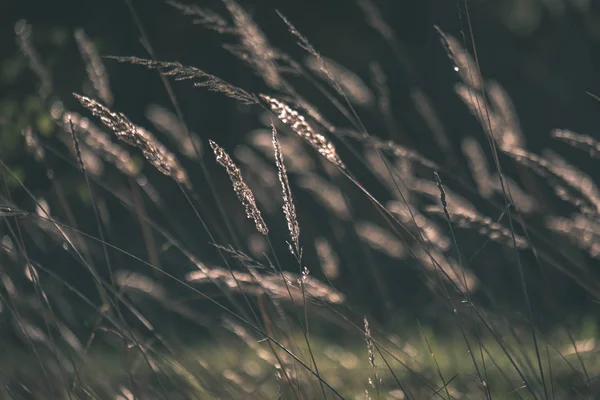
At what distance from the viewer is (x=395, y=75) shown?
734 cm

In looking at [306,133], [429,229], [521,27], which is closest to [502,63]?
[521,27]

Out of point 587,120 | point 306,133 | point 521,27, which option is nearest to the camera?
point 306,133

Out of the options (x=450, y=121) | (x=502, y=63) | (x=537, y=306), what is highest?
(x=502, y=63)

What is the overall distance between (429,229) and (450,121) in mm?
4738

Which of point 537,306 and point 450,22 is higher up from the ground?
point 450,22

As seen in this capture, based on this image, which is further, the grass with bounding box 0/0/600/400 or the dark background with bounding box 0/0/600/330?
the dark background with bounding box 0/0/600/330

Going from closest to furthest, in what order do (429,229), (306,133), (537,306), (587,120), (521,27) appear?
(306,133) < (429,229) < (537,306) < (587,120) < (521,27)

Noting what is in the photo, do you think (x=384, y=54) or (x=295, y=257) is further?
(x=384, y=54)

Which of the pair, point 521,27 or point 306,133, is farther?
point 521,27

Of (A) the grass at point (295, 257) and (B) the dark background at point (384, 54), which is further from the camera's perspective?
(B) the dark background at point (384, 54)

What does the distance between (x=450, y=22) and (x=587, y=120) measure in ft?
5.16

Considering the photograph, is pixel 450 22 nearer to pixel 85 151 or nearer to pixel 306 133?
pixel 85 151

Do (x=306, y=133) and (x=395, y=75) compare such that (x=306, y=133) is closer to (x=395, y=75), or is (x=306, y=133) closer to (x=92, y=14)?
(x=395, y=75)

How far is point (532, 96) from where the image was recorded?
697 centimetres
